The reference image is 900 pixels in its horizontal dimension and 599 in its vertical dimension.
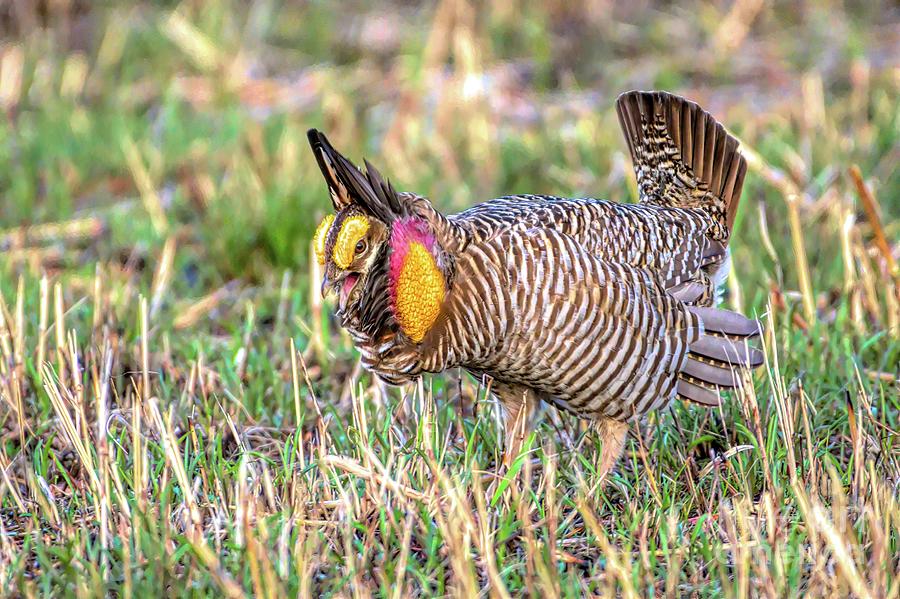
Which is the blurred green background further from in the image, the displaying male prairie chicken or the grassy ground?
the displaying male prairie chicken

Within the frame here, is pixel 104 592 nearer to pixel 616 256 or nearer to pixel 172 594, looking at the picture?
pixel 172 594

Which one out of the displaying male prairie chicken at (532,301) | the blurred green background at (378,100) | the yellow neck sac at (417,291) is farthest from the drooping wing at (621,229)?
the blurred green background at (378,100)

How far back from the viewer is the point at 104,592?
247cm

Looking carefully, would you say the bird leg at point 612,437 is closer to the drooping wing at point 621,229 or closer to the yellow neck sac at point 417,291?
the drooping wing at point 621,229

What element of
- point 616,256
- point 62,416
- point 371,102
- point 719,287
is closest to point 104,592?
point 62,416

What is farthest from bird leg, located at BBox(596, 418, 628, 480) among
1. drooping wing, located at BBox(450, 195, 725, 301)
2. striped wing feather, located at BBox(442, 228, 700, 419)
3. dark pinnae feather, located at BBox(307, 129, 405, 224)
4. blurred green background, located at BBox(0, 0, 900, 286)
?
blurred green background, located at BBox(0, 0, 900, 286)

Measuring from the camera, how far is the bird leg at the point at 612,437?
3.33 m

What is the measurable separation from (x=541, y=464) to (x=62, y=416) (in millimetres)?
1230

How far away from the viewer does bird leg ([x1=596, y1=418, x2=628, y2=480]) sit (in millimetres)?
3334

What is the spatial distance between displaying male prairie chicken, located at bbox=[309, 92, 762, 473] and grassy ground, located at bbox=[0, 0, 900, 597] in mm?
148

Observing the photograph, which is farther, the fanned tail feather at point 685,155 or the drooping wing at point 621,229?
the fanned tail feather at point 685,155

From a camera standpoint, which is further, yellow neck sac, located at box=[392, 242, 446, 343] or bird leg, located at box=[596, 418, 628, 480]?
bird leg, located at box=[596, 418, 628, 480]

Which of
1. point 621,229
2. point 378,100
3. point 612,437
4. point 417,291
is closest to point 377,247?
point 417,291

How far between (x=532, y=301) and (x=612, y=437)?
0.55 metres
